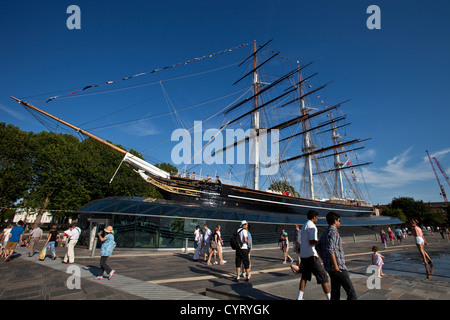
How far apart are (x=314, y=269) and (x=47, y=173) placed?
102 feet

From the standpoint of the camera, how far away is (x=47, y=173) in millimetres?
25312

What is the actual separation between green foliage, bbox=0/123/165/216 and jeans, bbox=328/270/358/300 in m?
23.4

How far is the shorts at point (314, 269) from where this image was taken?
354cm

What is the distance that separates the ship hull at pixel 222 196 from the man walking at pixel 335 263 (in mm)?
18773

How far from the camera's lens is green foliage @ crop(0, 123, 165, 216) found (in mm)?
24531

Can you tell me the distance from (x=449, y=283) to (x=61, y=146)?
3383 cm

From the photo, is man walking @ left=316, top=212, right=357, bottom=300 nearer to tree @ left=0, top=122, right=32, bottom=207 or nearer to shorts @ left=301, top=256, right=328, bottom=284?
shorts @ left=301, top=256, right=328, bottom=284

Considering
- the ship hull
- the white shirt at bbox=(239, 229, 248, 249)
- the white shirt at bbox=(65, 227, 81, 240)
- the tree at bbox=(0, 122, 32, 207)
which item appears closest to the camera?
the white shirt at bbox=(239, 229, 248, 249)

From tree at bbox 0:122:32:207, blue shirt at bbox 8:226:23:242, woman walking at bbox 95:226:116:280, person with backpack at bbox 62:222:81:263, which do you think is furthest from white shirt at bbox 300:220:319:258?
tree at bbox 0:122:32:207

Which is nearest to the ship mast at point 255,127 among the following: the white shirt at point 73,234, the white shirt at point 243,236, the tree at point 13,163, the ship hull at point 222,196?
the ship hull at point 222,196

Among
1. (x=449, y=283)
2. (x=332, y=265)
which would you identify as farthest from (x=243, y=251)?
(x=449, y=283)

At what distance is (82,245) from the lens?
13.6 meters

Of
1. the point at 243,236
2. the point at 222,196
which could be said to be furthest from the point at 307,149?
the point at 243,236
